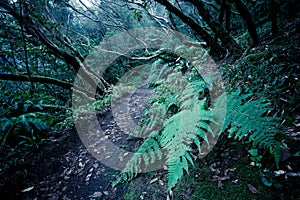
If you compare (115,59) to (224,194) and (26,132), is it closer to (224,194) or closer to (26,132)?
(26,132)

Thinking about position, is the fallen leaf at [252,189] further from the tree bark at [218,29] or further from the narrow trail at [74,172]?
the tree bark at [218,29]

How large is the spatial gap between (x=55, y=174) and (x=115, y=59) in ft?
39.9

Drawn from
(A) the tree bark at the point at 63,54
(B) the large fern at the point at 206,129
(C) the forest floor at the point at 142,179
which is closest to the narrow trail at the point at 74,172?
(C) the forest floor at the point at 142,179

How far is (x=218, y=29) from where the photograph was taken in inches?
183

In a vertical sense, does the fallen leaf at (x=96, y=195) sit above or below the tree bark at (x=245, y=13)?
below

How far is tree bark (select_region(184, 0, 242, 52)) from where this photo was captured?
4652 mm

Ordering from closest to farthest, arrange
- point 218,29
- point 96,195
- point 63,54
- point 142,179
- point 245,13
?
point 142,179 < point 96,195 < point 245,13 < point 218,29 < point 63,54

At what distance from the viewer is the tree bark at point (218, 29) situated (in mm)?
4652

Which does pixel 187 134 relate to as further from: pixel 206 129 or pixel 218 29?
pixel 218 29

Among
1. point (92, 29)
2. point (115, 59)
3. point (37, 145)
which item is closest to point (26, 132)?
point (37, 145)

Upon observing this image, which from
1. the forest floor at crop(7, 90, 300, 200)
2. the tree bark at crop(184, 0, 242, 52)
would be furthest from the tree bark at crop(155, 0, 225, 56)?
the forest floor at crop(7, 90, 300, 200)

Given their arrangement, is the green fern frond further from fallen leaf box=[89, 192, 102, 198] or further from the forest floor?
fallen leaf box=[89, 192, 102, 198]

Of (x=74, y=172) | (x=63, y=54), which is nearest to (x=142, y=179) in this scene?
Answer: (x=74, y=172)

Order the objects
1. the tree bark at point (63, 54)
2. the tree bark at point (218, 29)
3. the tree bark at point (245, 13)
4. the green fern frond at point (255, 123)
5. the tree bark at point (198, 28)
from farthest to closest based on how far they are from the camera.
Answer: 1. the tree bark at point (63, 54)
2. the tree bark at point (198, 28)
3. the tree bark at point (218, 29)
4. the tree bark at point (245, 13)
5. the green fern frond at point (255, 123)
